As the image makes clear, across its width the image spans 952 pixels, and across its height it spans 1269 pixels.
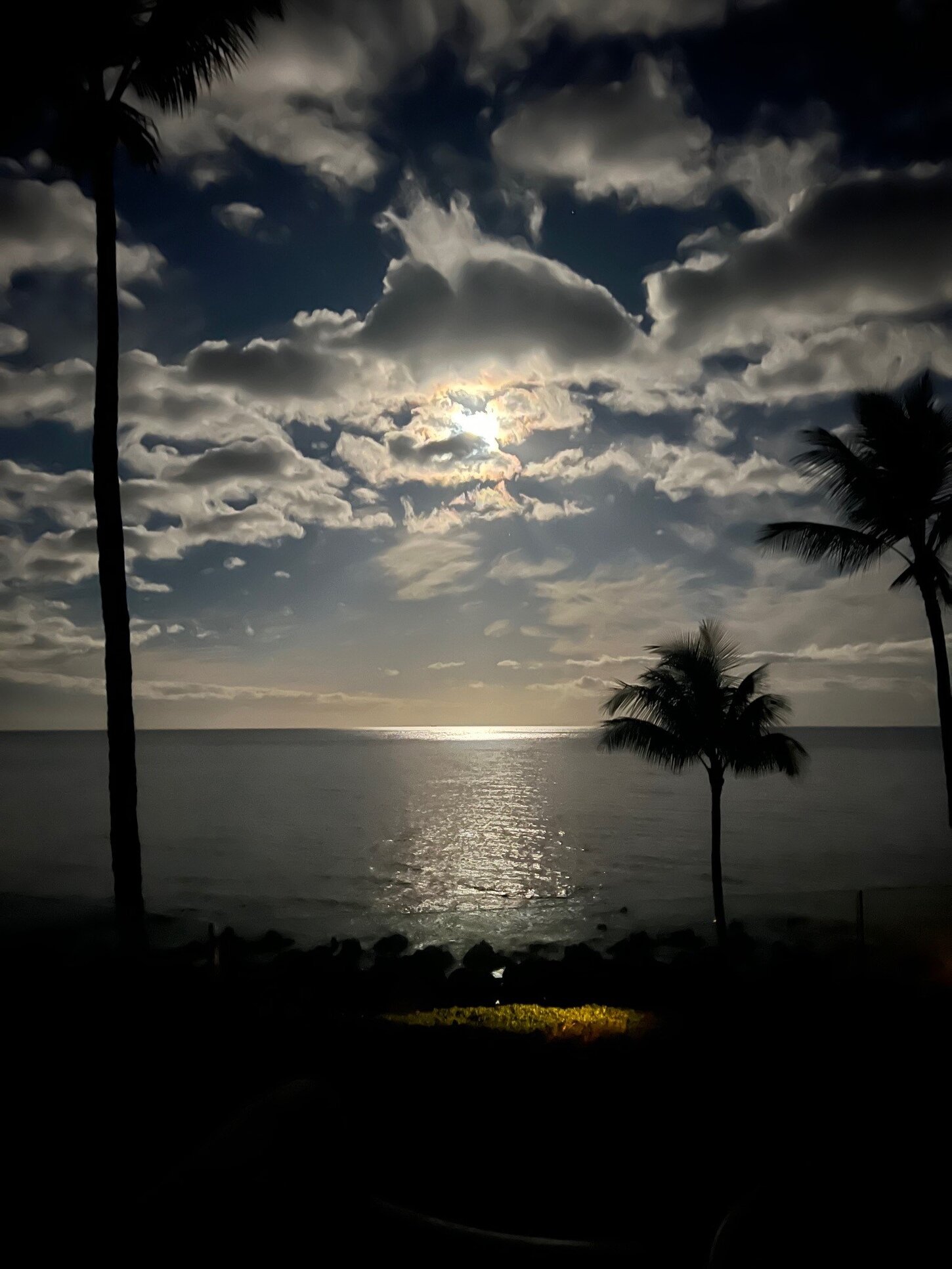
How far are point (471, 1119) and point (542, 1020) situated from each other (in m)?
2.66

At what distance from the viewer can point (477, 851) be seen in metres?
37.3

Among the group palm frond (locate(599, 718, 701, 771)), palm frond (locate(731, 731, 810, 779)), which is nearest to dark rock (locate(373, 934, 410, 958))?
palm frond (locate(599, 718, 701, 771))

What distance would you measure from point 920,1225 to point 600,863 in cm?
3244

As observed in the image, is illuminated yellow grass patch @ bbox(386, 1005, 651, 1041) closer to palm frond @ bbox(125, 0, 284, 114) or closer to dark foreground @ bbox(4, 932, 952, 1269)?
dark foreground @ bbox(4, 932, 952, 1269)

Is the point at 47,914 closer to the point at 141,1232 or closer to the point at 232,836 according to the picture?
the point at 141,1232

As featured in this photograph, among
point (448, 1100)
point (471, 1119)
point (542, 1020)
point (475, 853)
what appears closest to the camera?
point (471, 1119)

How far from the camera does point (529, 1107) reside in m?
5.35

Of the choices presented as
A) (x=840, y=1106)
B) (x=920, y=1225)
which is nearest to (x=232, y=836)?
(x=840, y=1106)

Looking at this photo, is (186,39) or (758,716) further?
(758,716)

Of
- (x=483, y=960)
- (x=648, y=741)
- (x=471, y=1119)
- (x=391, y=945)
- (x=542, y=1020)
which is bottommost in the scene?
(x=391, y=945)

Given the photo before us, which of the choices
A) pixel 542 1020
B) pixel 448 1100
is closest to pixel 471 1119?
pixel 448 1100

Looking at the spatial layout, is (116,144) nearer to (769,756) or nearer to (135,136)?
(135,136)

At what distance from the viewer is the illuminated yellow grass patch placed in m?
7.10

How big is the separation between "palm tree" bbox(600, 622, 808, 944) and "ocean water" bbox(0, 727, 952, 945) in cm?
301
